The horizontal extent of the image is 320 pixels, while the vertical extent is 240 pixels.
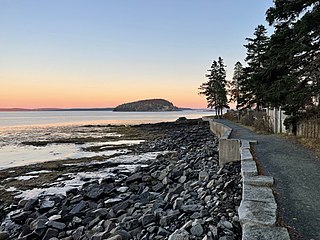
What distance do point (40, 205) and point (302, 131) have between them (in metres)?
12.6

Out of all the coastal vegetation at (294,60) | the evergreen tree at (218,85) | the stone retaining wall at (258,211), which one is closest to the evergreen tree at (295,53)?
the coastal vegetation at (294,60)

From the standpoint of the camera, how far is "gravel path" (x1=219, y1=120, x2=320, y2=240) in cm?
439

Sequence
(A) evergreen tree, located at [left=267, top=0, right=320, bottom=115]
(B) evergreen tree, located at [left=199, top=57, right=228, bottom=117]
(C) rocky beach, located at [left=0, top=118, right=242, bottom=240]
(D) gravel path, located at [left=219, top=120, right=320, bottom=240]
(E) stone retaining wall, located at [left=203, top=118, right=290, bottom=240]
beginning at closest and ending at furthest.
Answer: (E) stone retaining wall, located at [left=203, top=118, right=290, bottom=240], (D) gravel path, located at [left=219, top=120, right=320, bottom=240], (C) rocky beach, located at [left=0, top=118, right=242, bottom=240], (A) evergreen tree, located at [left=267, top=0, right=320, bottom=115], (B) evergreen tree, located at [left=199, top=57, right=228, bottom=117]

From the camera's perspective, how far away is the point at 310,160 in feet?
30.0

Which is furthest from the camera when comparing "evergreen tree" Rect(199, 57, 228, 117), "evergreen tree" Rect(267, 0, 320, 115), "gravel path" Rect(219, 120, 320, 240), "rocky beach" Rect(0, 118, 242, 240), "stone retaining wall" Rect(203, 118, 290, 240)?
"evergreen tree" Rect(199, 57, 228, 117)

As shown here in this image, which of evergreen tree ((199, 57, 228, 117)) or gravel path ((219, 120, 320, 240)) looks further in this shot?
evergreen tree ((199, 57, 228, 117))

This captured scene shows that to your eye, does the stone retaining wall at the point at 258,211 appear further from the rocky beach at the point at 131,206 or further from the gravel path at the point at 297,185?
the rocky beach at the point at 131,206

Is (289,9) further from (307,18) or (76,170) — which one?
(76,170)

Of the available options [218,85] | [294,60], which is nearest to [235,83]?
[218,85]

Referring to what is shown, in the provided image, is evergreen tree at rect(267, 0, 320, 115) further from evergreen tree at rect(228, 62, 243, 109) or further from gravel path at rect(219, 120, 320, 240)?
evergreen tree at rect(228, 62, 243, 109)

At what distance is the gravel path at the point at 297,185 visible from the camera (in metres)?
4.39

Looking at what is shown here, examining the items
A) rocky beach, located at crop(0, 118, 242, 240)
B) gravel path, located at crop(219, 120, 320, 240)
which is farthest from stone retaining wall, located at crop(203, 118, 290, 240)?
rocky beach, located at crop(0, 118, 242, 240)

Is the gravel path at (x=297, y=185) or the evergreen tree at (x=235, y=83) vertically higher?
the evergreen tree at (x=235, y=83)

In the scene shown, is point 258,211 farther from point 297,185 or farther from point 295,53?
point 295,53
